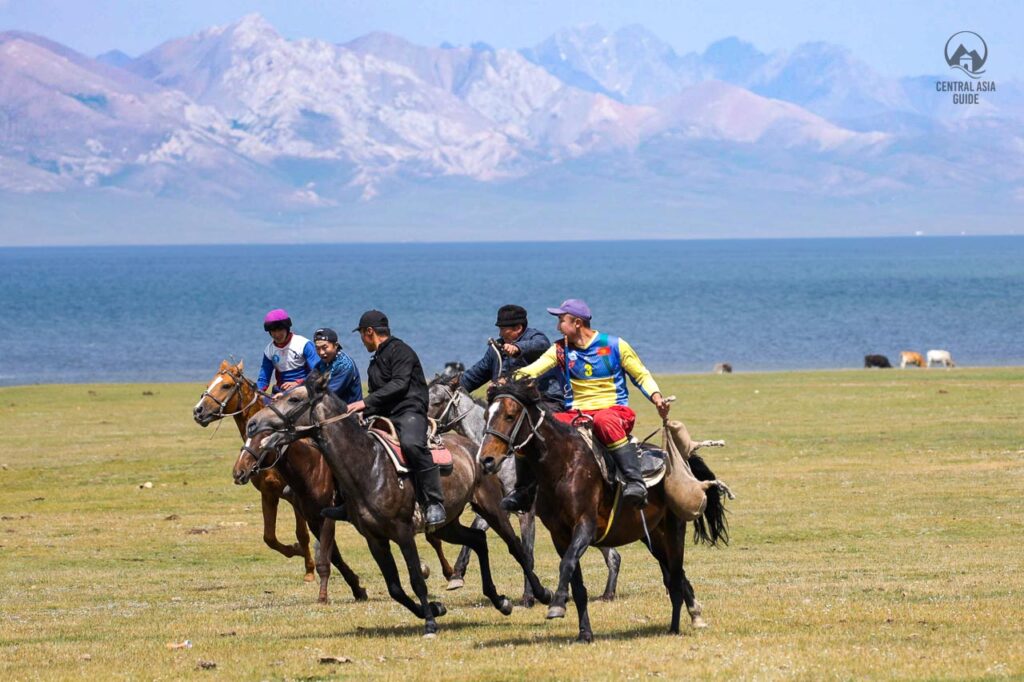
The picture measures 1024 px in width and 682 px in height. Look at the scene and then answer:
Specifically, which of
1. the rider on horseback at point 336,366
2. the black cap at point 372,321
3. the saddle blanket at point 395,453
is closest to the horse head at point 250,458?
the saddle blanket at point 395,453

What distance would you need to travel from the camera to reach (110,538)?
930 inches

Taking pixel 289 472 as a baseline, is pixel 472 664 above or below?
below

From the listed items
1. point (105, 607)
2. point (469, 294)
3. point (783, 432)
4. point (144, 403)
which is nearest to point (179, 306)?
point (469, 294)

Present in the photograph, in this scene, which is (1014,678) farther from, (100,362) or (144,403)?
(100,362)

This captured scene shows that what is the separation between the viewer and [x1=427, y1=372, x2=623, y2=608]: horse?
16.5 meters

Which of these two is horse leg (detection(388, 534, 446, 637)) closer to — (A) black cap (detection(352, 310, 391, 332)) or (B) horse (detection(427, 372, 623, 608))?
(B) horse (detection(427, 372, 623, 608))

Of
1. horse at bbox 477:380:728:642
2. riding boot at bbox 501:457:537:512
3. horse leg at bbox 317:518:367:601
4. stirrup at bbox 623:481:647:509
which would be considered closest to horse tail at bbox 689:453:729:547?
horse at bbox 477:380:728:642

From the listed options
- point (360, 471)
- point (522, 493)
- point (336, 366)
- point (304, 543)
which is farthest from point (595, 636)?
point (304, 543)

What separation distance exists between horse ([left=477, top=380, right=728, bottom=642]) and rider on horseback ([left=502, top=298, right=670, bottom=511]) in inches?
9.7

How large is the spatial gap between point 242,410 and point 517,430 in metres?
6.35

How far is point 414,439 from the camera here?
14.7m

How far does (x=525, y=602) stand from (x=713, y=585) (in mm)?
2537

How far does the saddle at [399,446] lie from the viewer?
48.2 ft

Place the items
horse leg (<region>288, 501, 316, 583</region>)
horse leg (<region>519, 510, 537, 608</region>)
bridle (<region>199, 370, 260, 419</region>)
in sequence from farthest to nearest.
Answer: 1. horse leg (<region>288, 501, 316, 583</region>)
2. bridle (<region>199, 370, 260, 419</region>)
3. horse leg (<region>519, 510, 537, 608</region>)
